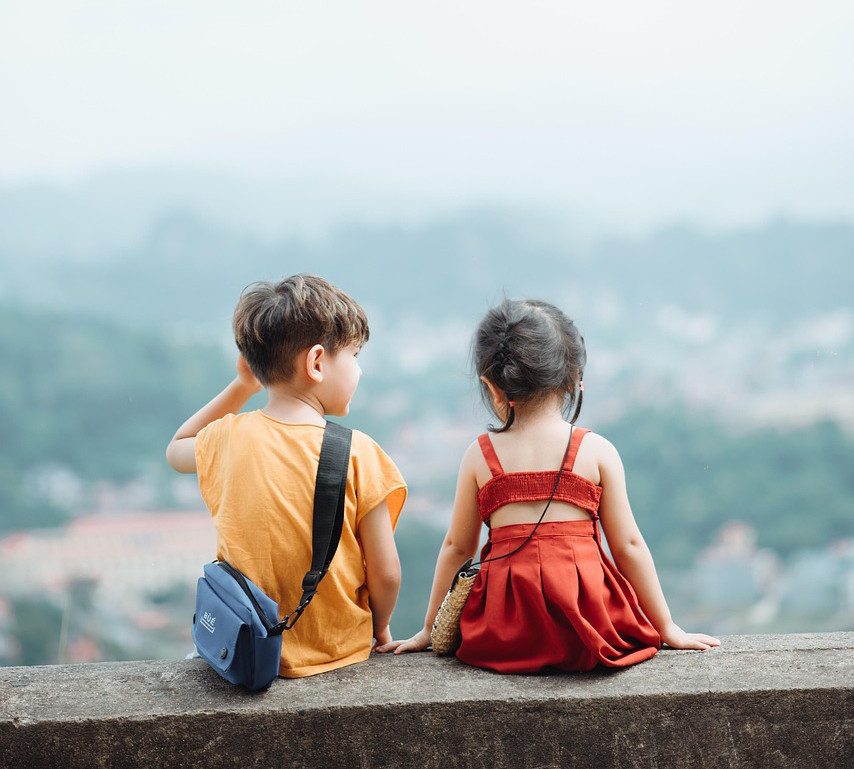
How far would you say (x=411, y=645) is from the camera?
6.56 feet

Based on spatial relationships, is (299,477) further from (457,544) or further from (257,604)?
(457,544)

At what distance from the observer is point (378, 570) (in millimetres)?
1928

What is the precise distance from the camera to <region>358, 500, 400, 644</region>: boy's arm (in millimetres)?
1902

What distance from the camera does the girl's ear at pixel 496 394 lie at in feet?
6.43

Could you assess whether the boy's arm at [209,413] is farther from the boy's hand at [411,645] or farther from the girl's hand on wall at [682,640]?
the girl's hand on wall at [682,640]

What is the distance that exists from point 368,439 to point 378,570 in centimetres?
27

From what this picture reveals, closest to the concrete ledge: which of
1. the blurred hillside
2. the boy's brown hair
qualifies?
the boy's brown hair

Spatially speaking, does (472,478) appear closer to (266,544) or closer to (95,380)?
(266,544)

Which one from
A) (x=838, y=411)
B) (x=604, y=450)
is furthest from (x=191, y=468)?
(x=838, y=411)

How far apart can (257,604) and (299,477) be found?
26 centimetres

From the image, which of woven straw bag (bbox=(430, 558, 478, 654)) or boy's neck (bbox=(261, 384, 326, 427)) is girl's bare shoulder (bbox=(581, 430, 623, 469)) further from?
boy's neck (bbox=(261, 384, 326, 427))

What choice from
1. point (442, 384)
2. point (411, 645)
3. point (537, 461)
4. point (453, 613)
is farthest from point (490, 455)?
point (442, 384)

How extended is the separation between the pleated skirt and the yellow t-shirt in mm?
250

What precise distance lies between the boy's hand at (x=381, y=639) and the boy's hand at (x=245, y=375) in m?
0.60
